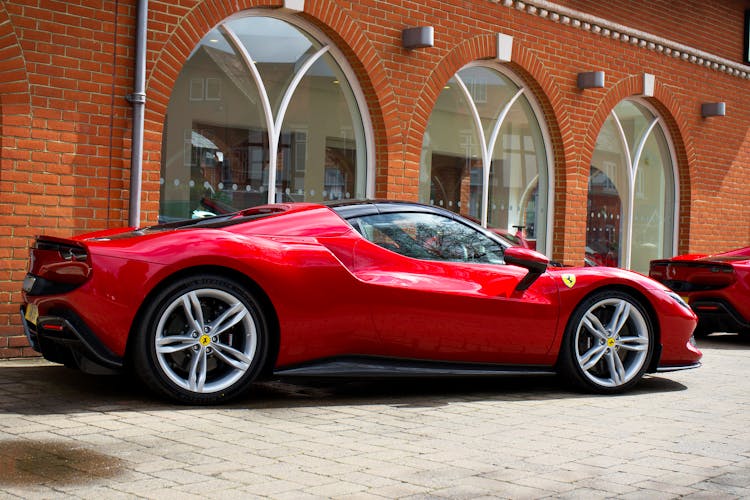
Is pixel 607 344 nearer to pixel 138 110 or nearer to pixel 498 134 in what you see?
pixel 138 110

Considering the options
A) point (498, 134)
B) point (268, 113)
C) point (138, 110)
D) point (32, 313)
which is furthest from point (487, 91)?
point (32, 313)

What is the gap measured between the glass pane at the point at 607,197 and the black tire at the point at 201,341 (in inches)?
361

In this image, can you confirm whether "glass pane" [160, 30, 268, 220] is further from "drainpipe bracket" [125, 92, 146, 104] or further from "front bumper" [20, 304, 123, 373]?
"front bumper" [20, 304, 123, 373]

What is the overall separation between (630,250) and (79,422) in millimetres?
11713

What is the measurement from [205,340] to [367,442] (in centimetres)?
122

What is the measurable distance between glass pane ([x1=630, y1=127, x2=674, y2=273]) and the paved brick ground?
8.83 m

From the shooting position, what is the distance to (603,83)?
43.8 feet

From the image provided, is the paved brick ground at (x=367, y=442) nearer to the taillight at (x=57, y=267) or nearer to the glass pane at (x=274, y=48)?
the taillight at (x=57, y=267)

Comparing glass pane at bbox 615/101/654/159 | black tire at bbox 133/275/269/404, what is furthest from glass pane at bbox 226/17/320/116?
glass pane at bbox 615/101/654/159

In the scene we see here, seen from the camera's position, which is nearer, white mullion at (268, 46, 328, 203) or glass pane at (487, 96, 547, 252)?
white mullion at (268, 46, 328, 203)

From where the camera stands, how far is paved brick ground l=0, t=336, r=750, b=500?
4.08 metres

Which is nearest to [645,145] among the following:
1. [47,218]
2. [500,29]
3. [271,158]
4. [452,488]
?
[500,29]

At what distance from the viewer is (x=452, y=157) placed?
12.2m

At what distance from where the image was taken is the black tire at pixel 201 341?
5.50 m
